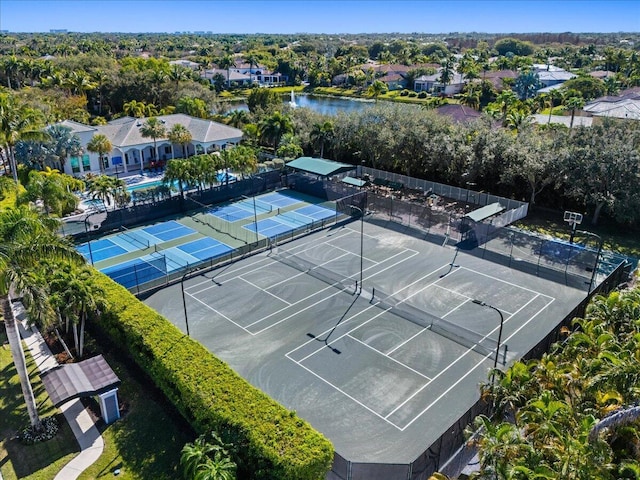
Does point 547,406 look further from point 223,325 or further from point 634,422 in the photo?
point 223,325

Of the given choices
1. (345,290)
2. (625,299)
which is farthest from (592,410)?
(345,290)

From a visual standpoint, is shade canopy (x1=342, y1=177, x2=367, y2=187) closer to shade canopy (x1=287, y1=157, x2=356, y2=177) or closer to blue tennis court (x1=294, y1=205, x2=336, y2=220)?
shade canopy (x1=287, y1=157, x2=356, y2=177)

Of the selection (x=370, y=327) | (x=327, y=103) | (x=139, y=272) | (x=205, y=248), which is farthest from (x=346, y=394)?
(x=327, y=103)

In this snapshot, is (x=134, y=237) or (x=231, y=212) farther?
(x=231, y=212)

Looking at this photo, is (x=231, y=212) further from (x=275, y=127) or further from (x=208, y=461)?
(x=208, y=461)

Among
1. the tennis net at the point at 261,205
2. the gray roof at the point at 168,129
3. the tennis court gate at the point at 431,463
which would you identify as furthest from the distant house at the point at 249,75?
the tennis court gate at the point at 431,463

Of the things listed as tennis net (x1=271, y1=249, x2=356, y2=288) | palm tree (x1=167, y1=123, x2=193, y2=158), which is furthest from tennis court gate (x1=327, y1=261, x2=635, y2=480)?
palm tree (x1=167, y1=123, x2=193, y2=158)
